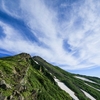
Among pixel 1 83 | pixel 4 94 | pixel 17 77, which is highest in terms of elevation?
pixel 17 77

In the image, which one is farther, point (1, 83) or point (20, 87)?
point (20, 87)

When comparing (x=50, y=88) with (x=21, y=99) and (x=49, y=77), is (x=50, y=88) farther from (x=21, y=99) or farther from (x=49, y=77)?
(x=21, y=99)

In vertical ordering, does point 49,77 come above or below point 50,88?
above

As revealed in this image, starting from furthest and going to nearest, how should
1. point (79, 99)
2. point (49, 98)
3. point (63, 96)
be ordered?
point (79, 99) < point (63, 96) < point (49, 98)

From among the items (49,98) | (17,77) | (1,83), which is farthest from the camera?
(49,98)

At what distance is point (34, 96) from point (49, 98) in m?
23.0

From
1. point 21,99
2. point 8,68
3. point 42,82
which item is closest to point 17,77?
point 8,68

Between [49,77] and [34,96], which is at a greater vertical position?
[49,77]

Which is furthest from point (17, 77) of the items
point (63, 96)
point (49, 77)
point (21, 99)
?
point (49, 77)

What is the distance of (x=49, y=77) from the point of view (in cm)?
19525

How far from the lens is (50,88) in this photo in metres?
162

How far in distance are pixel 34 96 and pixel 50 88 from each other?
4488 cm

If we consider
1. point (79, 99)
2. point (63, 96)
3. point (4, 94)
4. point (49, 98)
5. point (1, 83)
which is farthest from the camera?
point (79, 99)

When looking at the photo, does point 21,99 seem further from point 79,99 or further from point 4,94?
point 79,99
